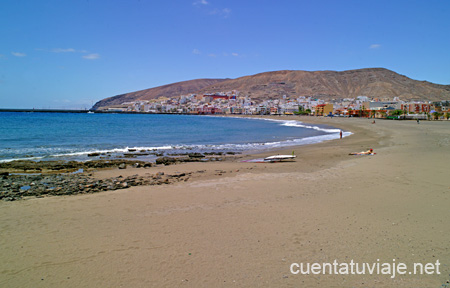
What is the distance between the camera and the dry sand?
3629mm

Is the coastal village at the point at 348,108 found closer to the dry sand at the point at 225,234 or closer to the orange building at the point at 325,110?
the orange building at the point at 325,110

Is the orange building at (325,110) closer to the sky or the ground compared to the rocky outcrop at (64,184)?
closer to the sky

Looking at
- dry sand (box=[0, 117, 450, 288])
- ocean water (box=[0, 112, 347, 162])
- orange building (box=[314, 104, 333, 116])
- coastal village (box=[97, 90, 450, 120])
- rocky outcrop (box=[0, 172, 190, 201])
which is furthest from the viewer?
orange building (box=[314, 104, 333, 116])

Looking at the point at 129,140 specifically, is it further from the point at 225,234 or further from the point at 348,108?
the point at 348,108

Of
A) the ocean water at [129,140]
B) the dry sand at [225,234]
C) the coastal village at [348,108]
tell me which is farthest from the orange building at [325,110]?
the dry sand at [225,234]

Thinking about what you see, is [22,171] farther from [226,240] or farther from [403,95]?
[403,95]

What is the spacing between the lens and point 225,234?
4.86 m

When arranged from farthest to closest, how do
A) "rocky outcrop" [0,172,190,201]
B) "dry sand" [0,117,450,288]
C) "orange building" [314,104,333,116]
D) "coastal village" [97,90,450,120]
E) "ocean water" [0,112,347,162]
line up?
"orange building" [314,104,333,116]
"coastal village" [97,90,450,120]
"ocean water" [0,112,347,162]
"rocky outcrop" [0,172,190,201]
"dry sand" [0,117,450,288]

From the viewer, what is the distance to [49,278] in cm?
365

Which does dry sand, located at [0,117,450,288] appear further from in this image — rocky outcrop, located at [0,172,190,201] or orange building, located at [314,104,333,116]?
orange building, located at [314,104,333,116]

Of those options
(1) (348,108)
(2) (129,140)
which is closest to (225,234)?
(2) (129,140)

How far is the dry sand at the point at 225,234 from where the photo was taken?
3.63m

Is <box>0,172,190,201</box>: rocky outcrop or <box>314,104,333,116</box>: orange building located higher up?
<box>314,104,333,116</box>: orange building

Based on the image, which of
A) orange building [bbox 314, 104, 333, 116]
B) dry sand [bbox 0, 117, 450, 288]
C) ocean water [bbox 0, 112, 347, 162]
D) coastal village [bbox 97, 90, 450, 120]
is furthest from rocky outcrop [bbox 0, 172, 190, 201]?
orange building [bbox 314, 104, 333, 116]
